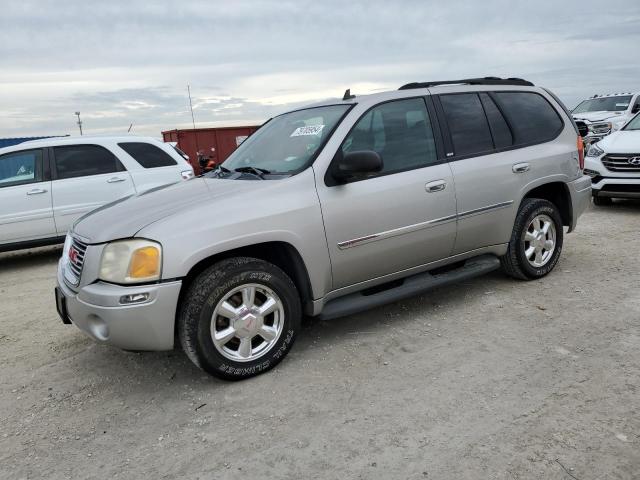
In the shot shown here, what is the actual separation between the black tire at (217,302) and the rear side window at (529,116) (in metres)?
2.59

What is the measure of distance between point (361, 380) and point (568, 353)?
4.46 ft

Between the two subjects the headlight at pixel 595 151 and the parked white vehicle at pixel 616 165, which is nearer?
the parked white vehicle at pixel 616 165

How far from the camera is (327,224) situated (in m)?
3.57

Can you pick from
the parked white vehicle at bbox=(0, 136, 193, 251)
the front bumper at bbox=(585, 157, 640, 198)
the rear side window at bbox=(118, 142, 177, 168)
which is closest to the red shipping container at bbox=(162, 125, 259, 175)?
the rear side window at bbox=(118, 142, 177, 168)

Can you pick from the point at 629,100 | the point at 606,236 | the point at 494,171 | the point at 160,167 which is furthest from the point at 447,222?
the point at 629,100

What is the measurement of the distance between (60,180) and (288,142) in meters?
4.56

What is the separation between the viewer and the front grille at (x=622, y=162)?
772cm

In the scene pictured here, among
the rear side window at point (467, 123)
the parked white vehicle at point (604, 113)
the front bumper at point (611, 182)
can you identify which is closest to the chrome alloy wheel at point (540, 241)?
the rear side window at point (467, 123)

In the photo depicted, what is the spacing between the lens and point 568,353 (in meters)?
3.48

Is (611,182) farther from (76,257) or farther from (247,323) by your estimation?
(76,257)

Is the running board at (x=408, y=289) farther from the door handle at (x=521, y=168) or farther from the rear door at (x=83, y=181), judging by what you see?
the rear door at (x=83, y=181)

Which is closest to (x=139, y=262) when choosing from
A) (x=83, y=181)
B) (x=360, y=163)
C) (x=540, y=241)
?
(x=360, y=163)

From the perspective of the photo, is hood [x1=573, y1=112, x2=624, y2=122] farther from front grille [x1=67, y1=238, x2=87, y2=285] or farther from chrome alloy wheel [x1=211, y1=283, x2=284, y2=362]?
front grille [x1=67, y1=238, x2=87, y2=285]

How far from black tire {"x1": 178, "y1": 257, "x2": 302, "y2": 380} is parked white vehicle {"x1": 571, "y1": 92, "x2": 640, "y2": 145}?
460 inches
